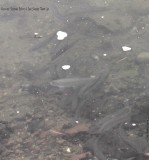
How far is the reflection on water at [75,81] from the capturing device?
17.9 feet

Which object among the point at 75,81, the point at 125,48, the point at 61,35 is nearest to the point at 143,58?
the point at 125,48

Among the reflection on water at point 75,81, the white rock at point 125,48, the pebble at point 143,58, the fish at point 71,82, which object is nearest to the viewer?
the reflection on water at point 75,81

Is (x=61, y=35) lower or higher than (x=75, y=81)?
lower

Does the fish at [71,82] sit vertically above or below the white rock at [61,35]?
above

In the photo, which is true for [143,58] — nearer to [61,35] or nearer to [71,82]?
[71,82]

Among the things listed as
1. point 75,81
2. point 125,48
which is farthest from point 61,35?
point 75,81

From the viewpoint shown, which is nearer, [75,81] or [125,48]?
[75,81]

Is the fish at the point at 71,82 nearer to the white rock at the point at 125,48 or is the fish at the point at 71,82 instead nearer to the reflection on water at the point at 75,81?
the reflection on water at the point at 75,81

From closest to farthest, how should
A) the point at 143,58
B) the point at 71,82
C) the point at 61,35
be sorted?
1. the point at 71,82
2. the point at 143,58
3. the point at 61,35

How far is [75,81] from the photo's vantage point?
6.58 meters

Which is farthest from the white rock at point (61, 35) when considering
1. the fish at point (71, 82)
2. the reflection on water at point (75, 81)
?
the fish at point (71, 82)

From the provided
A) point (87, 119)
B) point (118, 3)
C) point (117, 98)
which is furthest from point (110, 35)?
point (87, 119)

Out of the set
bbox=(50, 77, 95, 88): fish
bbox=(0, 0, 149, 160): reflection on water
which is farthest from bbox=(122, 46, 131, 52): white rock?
bbox=(50, 77, 95, 88): fish

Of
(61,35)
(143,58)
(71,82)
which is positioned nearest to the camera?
(71,82)
